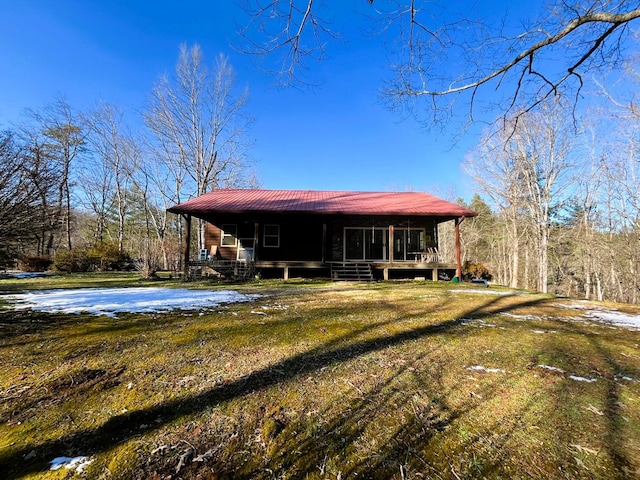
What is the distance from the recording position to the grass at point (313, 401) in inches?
70.1

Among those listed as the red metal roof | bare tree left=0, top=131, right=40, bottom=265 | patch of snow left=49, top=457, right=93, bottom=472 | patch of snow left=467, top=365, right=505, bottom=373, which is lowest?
patch of snow left=49, top=457, right=93, bottom=472

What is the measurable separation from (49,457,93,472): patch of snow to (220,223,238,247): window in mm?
13761

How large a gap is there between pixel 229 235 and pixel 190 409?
44.7ft

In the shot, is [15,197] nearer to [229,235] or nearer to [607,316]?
[607,316]

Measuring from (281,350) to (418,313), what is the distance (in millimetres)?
3208

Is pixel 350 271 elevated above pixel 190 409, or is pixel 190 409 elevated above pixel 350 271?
pixel 350 271

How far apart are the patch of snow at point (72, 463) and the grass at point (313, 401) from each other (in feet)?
0.12

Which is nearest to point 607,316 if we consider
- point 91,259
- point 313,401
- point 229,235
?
point 313,401

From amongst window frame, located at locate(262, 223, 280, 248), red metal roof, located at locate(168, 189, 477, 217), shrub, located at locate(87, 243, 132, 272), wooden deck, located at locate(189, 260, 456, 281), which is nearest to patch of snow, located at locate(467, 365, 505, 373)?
wooden deck, located at locate(189, 260, 456, 281)

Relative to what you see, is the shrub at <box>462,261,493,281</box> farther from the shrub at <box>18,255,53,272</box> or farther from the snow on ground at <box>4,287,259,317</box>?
the shrub at <box>18,255,53,272</box>

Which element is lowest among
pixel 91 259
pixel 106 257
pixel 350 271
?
pixel 350 271

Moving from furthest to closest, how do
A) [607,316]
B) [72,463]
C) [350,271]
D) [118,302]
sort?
[350,271], [118,302], [607,316], [72,463]

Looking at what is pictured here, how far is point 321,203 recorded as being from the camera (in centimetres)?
1455

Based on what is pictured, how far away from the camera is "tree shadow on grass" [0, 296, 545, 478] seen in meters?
1.84
